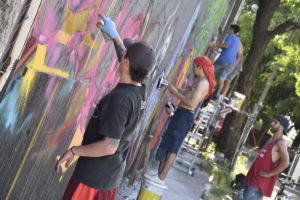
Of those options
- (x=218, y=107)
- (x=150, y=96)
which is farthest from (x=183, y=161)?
(x=150, y=96)

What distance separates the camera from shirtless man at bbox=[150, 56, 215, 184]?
19.6 ft

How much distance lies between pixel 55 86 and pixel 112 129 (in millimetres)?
887

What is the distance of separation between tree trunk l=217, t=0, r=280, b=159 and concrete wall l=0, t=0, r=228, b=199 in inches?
435

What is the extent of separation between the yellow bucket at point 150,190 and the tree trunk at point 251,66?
448 inches

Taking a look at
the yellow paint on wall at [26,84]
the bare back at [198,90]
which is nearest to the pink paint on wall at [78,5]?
the yellow paint on wall at [26,84]

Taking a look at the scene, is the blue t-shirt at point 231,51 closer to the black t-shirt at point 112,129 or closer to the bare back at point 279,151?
the bare back at point 279,151

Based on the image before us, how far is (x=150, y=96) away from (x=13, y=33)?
426cm

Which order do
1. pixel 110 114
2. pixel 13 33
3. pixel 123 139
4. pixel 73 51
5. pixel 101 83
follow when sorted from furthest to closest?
pixel 101 83
pixel 73 51
pixel 123 139
pixel 110 114
pixel 13 33

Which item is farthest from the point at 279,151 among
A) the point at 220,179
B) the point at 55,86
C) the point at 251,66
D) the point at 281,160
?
the point at 251,66

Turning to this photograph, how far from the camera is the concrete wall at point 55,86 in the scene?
2.92 m

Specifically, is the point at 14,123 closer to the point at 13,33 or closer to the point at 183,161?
the point at 13,33

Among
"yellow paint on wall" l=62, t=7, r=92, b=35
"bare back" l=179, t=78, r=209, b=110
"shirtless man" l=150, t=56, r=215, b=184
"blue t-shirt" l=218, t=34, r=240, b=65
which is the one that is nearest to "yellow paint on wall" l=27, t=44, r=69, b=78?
"yellow paint on wall" l=62, t=7, r=92, b=35

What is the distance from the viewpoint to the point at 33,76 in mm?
2963

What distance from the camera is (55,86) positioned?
3342 mm
